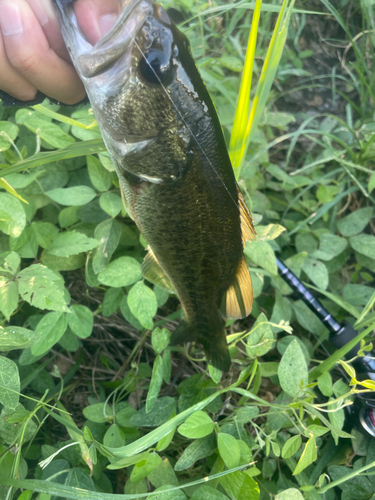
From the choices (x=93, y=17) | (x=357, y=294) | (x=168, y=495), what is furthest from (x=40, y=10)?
(x=357, y=294)

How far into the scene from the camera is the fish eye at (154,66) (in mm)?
1028

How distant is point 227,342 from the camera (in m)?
1.72

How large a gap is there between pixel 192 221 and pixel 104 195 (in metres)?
0.66

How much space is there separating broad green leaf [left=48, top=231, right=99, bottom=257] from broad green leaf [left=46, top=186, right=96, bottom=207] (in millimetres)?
182

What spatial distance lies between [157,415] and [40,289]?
89cm

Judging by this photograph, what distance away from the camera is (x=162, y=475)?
1438mm

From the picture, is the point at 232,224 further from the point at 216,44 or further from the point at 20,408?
the point at 216,44

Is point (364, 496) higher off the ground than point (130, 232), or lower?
lower

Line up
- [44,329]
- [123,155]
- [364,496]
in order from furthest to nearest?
[364,496] < [44,329] < [123,155]

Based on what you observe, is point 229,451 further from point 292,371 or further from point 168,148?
point 168,148

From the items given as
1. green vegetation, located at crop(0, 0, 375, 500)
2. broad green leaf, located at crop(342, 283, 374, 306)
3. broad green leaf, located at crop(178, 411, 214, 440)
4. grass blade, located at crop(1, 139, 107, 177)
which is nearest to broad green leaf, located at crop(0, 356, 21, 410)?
green vegetation, located at crop(0, 0, 375, 500)

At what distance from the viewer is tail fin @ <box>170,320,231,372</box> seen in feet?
5.45

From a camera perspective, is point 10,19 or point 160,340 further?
point 160,340

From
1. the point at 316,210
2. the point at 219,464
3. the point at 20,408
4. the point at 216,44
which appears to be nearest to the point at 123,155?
the point at 20,408
